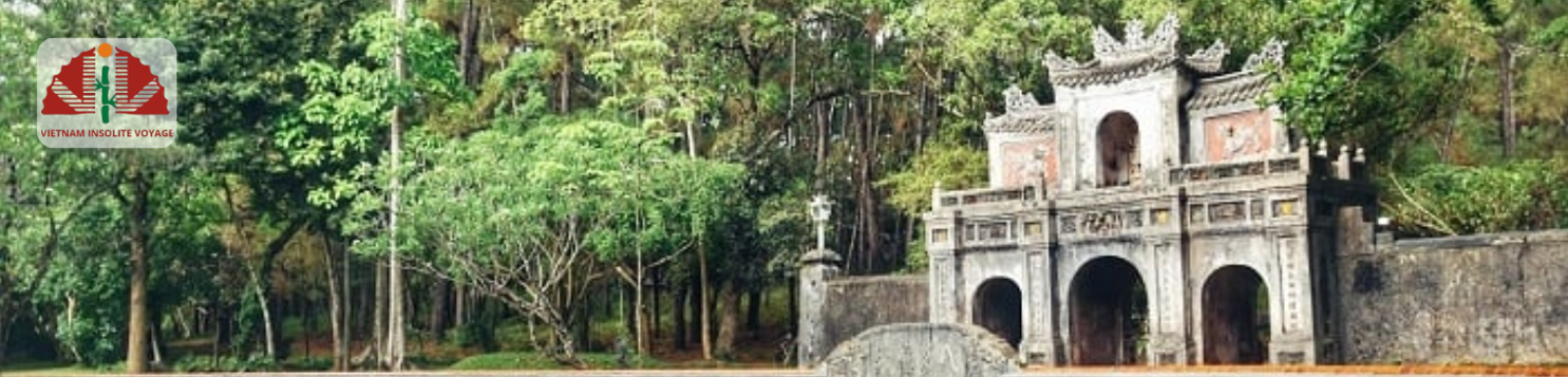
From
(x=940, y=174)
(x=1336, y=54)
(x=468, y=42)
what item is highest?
(x=468, y=42)


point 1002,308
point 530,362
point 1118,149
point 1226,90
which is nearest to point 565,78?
point 530,362

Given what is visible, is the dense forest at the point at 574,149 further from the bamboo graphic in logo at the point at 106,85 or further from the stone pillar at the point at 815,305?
the stone pillar at the point at 815,305

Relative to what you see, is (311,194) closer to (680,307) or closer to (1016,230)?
(680,307)

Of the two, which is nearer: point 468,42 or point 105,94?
point 105,94

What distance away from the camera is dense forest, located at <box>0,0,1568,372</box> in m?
27.7

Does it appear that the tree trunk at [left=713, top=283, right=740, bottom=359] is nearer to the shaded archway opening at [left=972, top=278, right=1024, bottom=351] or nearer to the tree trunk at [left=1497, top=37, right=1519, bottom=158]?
the shaded archway opening at [left=972, top=278, right=1024, bottom=351]

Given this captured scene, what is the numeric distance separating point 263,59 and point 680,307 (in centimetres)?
996

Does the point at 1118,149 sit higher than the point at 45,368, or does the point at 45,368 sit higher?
the point at 1118,149

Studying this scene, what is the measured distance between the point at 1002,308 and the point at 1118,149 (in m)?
3.22

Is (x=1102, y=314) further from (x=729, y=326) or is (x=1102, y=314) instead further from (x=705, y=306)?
(x=729, y=326)

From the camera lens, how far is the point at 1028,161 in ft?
90.7

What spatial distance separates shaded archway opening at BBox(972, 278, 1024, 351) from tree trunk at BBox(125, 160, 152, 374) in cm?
1510

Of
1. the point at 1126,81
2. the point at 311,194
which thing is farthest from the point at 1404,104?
the point at 311,194

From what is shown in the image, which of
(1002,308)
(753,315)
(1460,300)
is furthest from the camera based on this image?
(753,315)
